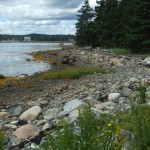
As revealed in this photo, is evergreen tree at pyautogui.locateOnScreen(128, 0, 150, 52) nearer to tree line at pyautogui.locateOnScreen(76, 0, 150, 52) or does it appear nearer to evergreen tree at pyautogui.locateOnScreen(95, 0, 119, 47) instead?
tree line at pyautogui.locateOnScreen(76, 0, 150, 52)

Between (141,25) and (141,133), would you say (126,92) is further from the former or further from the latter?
(141,25)

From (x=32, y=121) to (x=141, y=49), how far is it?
25.5 metres

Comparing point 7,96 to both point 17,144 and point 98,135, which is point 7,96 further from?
point 98,135

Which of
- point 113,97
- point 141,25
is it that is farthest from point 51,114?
point 141,25

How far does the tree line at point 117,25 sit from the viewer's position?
104ft

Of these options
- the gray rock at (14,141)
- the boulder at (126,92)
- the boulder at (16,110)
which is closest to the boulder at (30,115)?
the boulder at (16,110)

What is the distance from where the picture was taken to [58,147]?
366 cm

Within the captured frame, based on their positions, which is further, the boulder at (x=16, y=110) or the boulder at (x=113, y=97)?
the boulder at (x=16, y=110)

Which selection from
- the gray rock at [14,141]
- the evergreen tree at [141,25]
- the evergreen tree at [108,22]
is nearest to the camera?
the gray rock at [14,141]

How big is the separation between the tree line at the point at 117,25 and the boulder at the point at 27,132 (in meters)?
23.9

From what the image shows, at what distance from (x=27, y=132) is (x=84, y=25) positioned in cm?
5355

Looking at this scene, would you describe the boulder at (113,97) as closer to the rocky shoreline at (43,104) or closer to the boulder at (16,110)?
the rocky shoreline at (43,104)

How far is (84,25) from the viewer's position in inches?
2402

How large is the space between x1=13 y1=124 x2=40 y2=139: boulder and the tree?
51051mm
